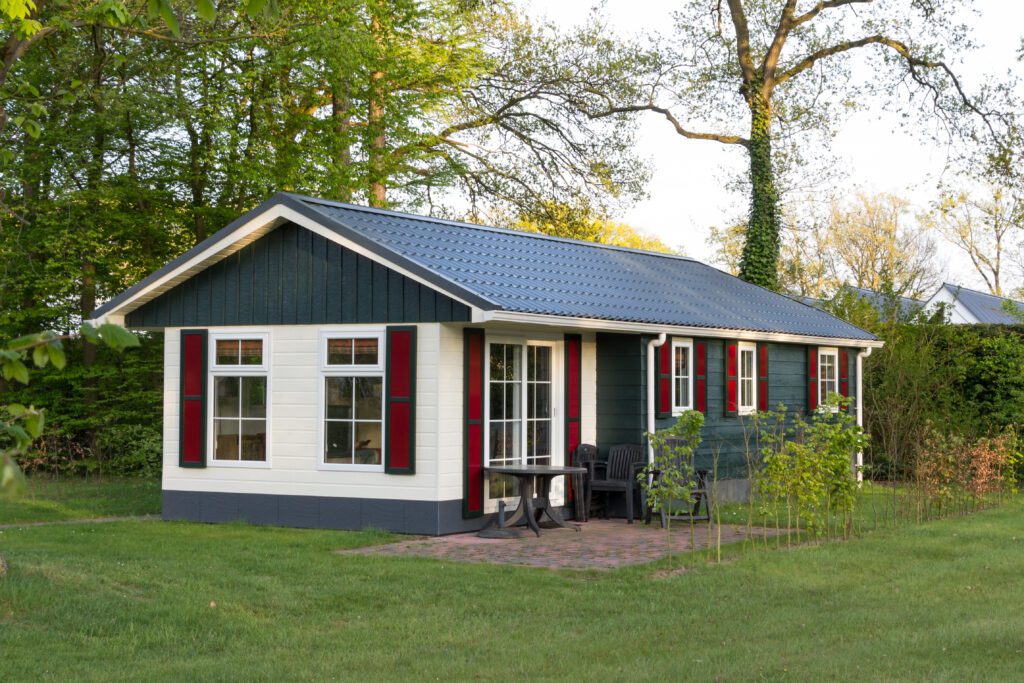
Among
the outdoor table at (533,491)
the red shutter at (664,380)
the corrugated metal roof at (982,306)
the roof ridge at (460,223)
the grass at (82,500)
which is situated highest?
the corrugated metal roof at (982,306)

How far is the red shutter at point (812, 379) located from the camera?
61.7 ft

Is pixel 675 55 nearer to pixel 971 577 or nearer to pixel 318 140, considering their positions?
pixel 318 140

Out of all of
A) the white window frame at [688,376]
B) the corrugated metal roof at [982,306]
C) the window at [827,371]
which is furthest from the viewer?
the corrugated metal roof at [982,306]

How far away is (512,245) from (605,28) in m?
14.3

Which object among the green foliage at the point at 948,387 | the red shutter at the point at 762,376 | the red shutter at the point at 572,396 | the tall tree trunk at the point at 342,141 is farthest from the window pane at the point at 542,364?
the tall tree trunk at the point at 342,141

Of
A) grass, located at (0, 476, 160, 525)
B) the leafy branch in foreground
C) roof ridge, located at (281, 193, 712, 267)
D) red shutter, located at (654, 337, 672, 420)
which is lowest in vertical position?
grass, located at (0, 476, 160, 525)

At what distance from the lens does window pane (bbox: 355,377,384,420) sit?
1270 cm

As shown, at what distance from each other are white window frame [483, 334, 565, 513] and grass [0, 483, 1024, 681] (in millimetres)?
2523

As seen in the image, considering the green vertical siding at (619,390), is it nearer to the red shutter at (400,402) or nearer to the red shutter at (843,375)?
the red shutter at (400,402)

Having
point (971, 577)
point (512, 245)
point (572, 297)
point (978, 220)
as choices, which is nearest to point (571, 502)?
point (572, 297)

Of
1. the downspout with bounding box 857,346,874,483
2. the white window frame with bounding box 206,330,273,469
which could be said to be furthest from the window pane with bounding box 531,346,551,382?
the downspout with bounding box 857,346,874,483

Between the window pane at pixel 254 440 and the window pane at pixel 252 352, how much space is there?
0.66 metres

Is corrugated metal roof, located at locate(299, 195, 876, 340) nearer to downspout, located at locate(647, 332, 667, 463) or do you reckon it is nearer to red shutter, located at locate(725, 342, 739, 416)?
downspout, located at locate(647, 332, 667, 463)

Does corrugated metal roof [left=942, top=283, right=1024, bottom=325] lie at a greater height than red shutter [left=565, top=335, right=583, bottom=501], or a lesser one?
greater
